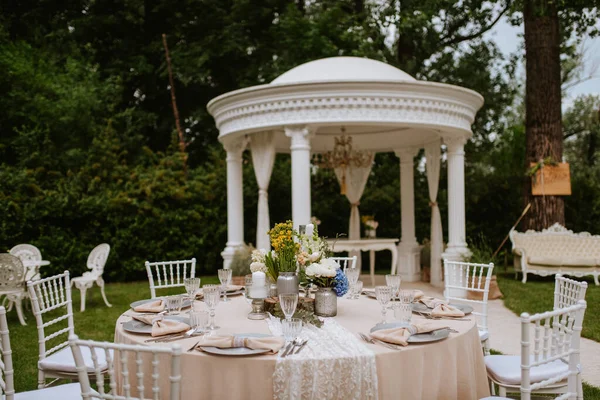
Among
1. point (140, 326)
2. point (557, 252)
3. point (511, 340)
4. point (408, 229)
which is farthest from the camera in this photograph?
point (408, 229)

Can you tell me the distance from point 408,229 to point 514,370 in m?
7.48

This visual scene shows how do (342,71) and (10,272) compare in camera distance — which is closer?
(10,272)

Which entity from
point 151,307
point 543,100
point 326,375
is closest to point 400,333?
point 326,375

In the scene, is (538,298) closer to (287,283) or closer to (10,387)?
(287,283)

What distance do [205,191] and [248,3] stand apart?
6176mm

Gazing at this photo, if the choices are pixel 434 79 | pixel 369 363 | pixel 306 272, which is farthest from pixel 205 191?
pixel 369 363

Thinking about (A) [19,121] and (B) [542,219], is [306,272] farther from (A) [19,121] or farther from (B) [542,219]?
(A) [19,121]

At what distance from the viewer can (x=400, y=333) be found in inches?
117

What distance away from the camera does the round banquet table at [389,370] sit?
108 inches

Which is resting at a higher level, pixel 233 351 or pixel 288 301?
pixel 288 301

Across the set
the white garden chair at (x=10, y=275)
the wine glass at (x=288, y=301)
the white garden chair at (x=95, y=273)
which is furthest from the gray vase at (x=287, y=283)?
the white garden chair at (x=95, y=273)

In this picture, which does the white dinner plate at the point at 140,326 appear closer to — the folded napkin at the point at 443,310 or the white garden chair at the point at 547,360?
the folded napkin at the point at 443,310

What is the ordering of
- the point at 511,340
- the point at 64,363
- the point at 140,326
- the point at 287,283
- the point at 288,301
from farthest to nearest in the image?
the point at 511,340 → the point at 64,363 → the point at 287,283 → the point at 140,326 → the point at 288,301

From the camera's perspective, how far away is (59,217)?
11102mm
